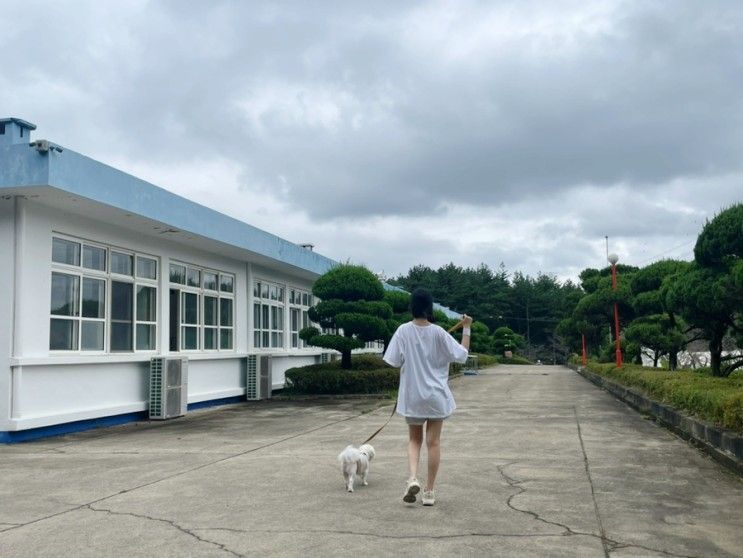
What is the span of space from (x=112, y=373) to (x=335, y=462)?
17.8 feet

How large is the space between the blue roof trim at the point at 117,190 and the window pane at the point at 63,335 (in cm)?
182

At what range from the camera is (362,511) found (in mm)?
4871

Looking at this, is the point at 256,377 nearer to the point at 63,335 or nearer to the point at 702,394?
the point at 63,335

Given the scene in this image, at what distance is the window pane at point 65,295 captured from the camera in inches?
393

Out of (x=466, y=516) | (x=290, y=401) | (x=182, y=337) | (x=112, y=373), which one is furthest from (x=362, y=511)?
(x=290, y=401)

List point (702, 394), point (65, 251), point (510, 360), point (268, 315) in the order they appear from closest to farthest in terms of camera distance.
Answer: point (702, 394) → point (65, 251) → point (268, 315) → point (510, 360)

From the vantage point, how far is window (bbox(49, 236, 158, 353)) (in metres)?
10.1

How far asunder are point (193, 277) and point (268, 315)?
4.05m

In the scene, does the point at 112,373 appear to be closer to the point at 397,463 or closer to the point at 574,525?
the point at 397,463

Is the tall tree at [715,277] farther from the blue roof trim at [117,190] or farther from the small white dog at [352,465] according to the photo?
the blue roof trim at [117,190]

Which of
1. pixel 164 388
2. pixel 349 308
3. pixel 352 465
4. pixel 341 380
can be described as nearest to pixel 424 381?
pixel 352 465

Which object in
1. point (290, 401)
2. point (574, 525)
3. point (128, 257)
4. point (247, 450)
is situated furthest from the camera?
point (290, 401)

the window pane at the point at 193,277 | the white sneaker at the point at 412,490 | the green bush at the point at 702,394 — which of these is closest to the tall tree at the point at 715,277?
the green bush at the point at 702,394

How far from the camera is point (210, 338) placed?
48.0ft
